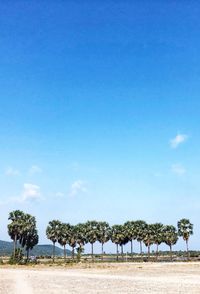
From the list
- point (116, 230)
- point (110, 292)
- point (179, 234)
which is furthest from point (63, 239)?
point (110, 292)

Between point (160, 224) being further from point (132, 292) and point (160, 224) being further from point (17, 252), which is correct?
point (132, 292)

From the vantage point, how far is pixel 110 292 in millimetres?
29953

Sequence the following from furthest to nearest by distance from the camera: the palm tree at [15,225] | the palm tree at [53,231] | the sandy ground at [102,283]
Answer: the palm tree at [53,231], the palm tree at [15,225], the sandy ground at [102,283]

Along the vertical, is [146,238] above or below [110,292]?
above

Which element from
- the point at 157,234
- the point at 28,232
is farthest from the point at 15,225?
the point at 157,234

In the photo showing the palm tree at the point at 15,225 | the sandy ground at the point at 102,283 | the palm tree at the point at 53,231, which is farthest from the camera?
the palm tree at the point at 53,231

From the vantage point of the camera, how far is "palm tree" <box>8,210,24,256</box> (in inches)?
3954

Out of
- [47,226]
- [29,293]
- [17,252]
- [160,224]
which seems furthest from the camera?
[160,224]

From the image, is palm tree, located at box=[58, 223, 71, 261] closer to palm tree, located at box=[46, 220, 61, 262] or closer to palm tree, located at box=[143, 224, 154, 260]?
palm tree, located at box=[46, 220, 61, 262]

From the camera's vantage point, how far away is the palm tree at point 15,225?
100 meters

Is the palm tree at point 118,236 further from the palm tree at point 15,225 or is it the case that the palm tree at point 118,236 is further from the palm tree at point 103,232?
the palm tree at point 15,225

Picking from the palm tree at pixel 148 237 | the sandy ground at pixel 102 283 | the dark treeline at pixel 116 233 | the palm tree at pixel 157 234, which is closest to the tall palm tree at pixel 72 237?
the dark treeline at pixel 116 233

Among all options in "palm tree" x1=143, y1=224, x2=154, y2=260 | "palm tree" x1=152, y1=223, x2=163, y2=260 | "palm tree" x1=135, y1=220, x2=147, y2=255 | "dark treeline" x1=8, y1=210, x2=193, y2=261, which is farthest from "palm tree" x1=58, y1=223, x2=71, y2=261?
"palm tree" x1=152, y1=223, x2=163, y2=260

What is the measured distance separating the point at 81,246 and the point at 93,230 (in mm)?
6728
